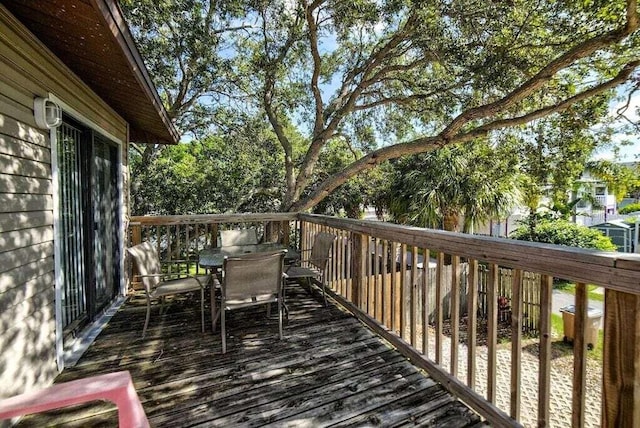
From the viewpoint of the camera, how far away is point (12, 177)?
201 centimetres

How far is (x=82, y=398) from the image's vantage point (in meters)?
1.25

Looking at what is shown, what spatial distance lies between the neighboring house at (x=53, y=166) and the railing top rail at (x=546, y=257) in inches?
96.6

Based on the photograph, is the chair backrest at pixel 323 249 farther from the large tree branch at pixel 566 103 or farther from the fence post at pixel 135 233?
the large tree branch at pixel 566 103

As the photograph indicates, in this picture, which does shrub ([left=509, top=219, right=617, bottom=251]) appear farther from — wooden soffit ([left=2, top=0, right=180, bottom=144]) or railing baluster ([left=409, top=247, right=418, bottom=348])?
wooden soffit ([left=2, top=0, right=180, bottom=144])

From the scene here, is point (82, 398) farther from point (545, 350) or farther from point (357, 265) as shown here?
point (357, 265)

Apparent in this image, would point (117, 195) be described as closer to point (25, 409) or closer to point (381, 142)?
point (25, 409)

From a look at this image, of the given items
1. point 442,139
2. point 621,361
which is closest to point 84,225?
point 621,361

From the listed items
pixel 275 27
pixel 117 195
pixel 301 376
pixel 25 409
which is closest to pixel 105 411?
pixel 25 409

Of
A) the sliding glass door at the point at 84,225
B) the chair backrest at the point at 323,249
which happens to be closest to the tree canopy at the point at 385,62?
the chair backrest at the point at 323,249

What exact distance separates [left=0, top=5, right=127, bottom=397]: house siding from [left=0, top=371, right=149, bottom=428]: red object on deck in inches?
37.4

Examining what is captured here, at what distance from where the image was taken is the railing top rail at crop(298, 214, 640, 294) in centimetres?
128

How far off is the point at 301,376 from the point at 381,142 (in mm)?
9468

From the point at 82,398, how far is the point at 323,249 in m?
2.83

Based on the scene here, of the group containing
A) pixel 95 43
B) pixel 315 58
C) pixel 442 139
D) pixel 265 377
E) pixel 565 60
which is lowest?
pixel 265 377
